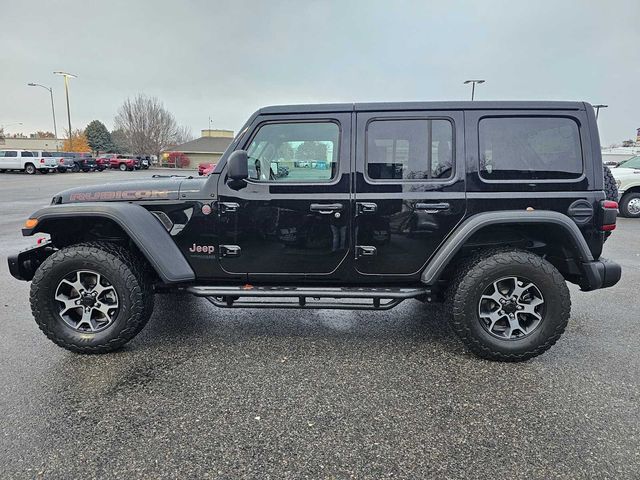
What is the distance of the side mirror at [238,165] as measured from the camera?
10.3ft

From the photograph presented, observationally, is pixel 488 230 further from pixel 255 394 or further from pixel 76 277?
pixel 76 277

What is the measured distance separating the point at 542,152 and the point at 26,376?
164 inches

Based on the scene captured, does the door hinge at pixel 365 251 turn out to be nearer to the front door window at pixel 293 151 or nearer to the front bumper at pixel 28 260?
the front door window at pixel 293 151

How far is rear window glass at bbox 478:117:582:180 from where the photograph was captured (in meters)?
3.26

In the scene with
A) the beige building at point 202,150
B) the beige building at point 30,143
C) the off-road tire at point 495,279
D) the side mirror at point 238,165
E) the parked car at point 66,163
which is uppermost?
the beige building at point 30,143

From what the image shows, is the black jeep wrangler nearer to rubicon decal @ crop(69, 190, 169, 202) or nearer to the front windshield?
rubicon decal @ crop(69, 190, 169, 202)

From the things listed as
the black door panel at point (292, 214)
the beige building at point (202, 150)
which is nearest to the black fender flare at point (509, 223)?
the black door panel at point (292, 214)

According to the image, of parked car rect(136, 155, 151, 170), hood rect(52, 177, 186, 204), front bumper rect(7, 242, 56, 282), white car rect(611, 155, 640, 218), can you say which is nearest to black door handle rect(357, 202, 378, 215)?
hood rect(52, 177, 186, 204)

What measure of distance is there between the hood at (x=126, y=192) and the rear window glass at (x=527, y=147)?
8.18ft

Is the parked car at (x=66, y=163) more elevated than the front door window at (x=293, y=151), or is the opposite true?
the parked car at (x=66, y=163)

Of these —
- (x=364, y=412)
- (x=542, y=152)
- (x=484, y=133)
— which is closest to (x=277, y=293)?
(x=364, y=412)

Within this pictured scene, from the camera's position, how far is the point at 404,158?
11.0 feet

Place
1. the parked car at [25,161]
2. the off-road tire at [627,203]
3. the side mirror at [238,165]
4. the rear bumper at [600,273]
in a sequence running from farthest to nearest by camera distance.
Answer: the parked car at [25,161]
the off-road tire at [627,203]
the rear bumper at [600,273]
the side mirror at [238,165]

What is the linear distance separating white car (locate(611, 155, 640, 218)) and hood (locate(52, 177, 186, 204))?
38.2ft
